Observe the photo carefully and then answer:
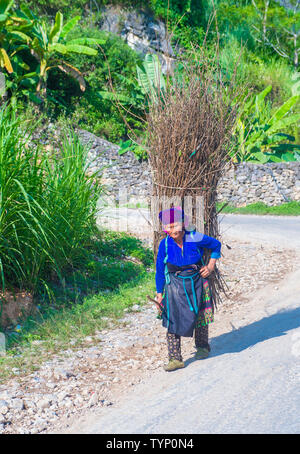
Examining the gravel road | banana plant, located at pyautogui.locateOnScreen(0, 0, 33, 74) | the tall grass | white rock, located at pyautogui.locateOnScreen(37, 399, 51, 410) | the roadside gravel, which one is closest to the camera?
the gravel road

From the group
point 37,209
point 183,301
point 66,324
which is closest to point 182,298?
point 183,301

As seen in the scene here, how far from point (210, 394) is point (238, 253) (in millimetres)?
5536

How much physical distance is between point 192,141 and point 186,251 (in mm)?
1099

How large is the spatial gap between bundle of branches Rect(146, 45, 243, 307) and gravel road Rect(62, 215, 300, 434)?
0.76m

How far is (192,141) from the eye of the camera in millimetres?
4699

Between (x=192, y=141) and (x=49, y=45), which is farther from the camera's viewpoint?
(x=49, y=45)

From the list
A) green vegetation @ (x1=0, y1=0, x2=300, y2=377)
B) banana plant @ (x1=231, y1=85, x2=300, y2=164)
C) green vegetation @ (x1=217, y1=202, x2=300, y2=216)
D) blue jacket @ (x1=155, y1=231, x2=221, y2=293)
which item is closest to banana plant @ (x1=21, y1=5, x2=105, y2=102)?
green vegetation @ (x1=0, y1=0, x2=300, y2=377)

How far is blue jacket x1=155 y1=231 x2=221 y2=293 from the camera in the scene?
427 cm

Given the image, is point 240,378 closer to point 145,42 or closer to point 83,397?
point 83,397

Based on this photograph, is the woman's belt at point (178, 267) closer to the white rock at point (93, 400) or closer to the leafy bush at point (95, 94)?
the white rock at point (93, 400)

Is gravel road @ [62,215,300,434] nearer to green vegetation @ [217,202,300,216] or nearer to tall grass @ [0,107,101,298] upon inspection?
tall grass @ [0,107,101,298]

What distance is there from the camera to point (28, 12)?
1645 centimetres

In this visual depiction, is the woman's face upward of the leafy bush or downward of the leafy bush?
downward

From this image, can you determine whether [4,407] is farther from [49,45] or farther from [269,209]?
[49,45]
